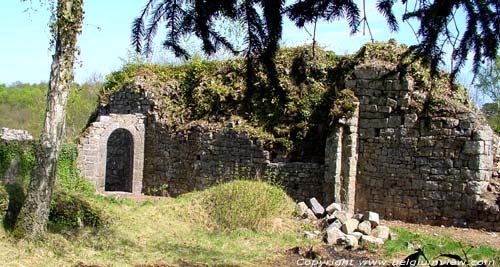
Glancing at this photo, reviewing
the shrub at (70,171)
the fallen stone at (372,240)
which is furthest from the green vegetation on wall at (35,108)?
the fallen stone at (372,240)

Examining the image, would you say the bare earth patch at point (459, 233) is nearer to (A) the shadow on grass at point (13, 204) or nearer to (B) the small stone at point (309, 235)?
(B) the small stone at point (309, 235)

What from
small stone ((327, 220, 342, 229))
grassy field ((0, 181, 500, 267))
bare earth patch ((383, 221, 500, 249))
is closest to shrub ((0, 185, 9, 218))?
grassy field ((0, 181, 500, 267))

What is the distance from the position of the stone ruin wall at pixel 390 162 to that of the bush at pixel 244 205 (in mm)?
2987

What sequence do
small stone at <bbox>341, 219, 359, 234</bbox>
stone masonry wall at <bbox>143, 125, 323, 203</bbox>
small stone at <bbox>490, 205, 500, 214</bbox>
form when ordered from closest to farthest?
small stone at <bbox>341, 219, 359, 234</bbox> < small stone at <bbox>490, 205, 500, 214</bbox> < stone masonry wall at <bbox>143, 125, 323, 203</bbox>

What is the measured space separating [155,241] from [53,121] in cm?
254

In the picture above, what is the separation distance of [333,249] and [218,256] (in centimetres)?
190

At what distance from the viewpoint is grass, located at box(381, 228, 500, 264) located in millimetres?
9156

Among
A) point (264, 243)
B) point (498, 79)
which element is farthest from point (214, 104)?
point (498, 79)

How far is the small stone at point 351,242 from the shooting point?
962 centimetres

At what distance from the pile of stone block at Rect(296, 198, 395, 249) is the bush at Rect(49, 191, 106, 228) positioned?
12.0 ft

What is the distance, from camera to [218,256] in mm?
8820

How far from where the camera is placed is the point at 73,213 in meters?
10.1

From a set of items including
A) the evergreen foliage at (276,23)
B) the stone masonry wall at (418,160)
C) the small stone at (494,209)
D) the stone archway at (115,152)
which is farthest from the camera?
the stone archway at (115,152)

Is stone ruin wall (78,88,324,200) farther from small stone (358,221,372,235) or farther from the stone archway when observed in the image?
small stone (358,221,372,235)
